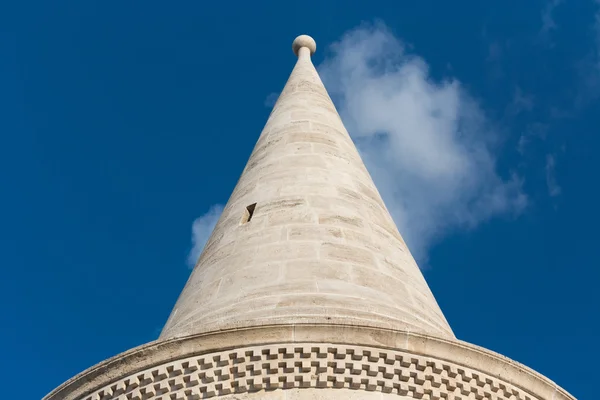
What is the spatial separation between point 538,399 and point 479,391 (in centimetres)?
59

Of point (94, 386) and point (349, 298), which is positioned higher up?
point (349, 298)

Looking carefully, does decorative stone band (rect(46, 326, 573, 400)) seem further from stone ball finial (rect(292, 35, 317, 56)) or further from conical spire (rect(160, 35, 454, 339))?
stone ball finial (rect(292, 35, 317, 56))

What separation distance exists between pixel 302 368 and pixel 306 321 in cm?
38

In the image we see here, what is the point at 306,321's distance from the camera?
700 centimetres

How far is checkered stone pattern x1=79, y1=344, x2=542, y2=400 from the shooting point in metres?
6.80

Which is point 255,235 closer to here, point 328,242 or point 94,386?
point 328,242

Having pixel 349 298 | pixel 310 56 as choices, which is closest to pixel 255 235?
pixel 349 298

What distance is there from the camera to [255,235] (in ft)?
29.6

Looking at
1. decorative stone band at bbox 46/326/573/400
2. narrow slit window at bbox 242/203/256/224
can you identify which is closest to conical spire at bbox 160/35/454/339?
narrow slit window at bbox 242/203/256/224

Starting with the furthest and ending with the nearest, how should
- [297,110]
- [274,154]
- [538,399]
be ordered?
[297,110], [274,154], [538,399]

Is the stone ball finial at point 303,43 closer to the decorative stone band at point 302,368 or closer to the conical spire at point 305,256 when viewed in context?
the conical spire at point 305,256

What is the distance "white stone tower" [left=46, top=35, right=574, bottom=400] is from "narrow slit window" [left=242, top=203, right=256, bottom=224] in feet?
0.07

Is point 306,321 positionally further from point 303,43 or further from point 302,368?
point 303,43

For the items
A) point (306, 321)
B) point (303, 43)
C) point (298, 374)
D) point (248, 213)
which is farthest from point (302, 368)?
point (303, 43)
